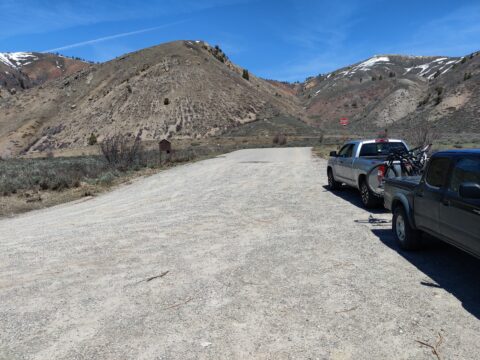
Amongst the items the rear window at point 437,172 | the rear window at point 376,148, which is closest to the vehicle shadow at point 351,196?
the rear window at point 376,148

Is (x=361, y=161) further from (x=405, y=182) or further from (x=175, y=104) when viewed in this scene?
(x=175, y=104)

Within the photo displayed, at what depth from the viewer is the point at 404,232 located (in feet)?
24.4

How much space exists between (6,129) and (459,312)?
92.0 metres

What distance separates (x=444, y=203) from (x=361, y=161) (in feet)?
18.6

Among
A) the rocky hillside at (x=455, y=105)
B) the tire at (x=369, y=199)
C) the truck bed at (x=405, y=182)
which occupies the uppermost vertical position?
the rocky hillside at (x=455, y=105)

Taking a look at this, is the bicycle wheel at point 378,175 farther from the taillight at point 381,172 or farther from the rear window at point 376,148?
the rear window at point 376,148

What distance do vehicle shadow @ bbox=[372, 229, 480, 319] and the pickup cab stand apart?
0.28 metres

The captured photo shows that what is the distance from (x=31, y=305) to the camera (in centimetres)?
→ 557

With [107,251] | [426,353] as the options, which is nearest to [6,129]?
[107,251]

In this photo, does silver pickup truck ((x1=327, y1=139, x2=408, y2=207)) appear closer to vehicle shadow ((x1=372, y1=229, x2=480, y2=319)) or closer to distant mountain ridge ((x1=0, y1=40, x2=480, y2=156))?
vehicle shadow ((x1=372, y1=229, x2=480, y2=319))

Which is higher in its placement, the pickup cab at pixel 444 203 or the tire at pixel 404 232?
the pickup cab at pixel 444 203

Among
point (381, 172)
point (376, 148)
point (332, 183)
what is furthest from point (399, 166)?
point (332, 183)

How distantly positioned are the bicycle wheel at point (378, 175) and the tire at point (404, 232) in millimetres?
2653

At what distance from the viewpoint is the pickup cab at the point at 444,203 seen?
216 inches
